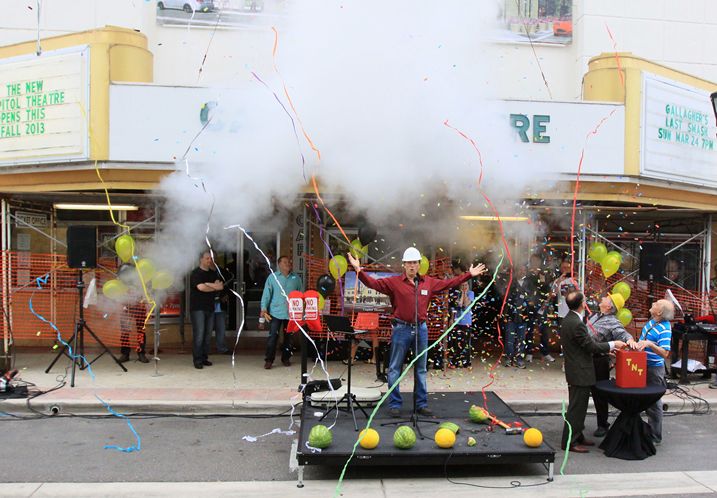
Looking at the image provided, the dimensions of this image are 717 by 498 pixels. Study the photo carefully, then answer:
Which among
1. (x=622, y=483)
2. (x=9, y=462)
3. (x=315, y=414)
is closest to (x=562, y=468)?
(x=622, y=483)

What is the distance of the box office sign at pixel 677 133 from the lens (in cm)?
789

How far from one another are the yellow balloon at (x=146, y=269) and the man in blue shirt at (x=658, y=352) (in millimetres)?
6172

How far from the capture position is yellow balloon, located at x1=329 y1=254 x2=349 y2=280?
8.28 meters

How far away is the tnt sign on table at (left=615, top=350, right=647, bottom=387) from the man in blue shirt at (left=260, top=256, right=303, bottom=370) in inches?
189

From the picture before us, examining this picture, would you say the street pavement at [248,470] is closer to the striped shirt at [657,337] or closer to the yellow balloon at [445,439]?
the yellow balloon at [445,439]

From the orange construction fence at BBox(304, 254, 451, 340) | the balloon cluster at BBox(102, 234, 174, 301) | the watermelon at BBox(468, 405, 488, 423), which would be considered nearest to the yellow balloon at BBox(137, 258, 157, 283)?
the balloon cluster at BBox(102, 234, 174, 301)

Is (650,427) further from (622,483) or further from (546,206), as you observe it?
(546,206)

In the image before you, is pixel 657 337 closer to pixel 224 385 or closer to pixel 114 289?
pixel 224 385

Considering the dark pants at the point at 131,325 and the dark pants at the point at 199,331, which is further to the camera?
the dark pants at the point at 131,325

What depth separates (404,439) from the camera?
4445mm

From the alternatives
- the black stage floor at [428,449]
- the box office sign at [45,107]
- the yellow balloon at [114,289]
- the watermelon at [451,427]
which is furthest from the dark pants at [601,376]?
the box office sign at [45,107]

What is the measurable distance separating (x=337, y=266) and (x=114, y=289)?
321 cm

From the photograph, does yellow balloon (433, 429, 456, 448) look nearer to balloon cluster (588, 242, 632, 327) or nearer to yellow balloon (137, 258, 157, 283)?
balloon cluster (588, 242, 632, 327)

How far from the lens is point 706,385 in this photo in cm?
771
